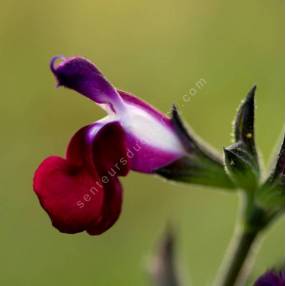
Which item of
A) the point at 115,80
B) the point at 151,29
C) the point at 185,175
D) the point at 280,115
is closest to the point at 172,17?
the point at 151,29

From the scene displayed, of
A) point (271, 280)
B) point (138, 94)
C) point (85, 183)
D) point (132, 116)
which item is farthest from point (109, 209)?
point (138, 94)

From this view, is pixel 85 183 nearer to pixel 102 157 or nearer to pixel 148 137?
pixel 102 157

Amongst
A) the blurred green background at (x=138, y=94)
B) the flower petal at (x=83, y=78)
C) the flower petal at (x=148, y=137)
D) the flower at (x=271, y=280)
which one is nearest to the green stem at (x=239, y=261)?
the flower at (x=271, y=280)

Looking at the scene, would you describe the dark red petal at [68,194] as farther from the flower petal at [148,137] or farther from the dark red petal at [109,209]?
the flower petal at [148,137]

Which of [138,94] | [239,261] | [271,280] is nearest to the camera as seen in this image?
[271,280]

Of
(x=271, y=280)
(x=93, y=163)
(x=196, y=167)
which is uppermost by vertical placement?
(x=93, y=163)

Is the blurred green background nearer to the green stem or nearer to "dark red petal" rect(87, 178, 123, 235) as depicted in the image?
the green stem

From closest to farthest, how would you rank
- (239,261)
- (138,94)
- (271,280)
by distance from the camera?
(271,280) < (239,261) < (138,94)

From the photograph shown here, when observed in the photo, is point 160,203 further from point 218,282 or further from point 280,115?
point 218,282
